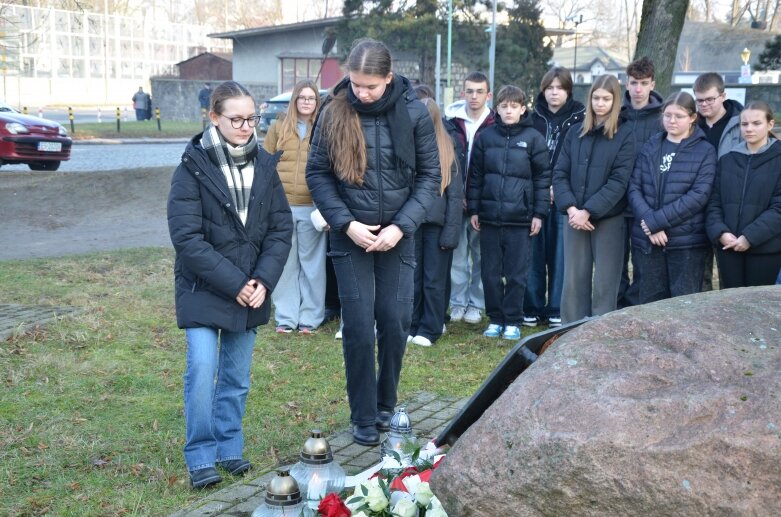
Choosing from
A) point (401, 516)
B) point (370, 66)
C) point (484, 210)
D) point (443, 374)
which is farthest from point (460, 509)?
point (484, 210)

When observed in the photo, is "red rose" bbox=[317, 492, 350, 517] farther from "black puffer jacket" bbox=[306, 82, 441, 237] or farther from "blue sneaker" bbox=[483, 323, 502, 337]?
"blue sneaker" bbox=[483, 323, 502, 337]

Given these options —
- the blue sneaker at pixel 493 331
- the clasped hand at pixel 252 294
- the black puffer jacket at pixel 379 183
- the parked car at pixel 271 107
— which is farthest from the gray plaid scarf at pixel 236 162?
the parked car at pixel 271 107

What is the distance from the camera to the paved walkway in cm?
431

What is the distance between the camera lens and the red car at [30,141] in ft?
61.3

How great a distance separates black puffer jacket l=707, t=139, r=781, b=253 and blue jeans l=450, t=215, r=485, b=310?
2237 millimetres

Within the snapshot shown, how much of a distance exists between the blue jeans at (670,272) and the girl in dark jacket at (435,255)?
1.47 meters

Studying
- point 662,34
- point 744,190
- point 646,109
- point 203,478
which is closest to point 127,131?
point 662,34

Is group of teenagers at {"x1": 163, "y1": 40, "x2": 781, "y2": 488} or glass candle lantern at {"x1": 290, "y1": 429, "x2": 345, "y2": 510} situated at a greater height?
group of teenagers at {"x1": 163, "y1": 40, "x2": 781, "y2": 488}

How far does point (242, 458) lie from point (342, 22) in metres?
38.9

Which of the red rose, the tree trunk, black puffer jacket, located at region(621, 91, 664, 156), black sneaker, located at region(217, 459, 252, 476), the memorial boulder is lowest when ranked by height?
black sneaker, located at region(217, 459, 252, 476)

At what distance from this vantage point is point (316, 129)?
208 inches

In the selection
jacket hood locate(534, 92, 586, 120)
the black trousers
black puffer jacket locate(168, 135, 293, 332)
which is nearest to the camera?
black puffer jacket locate(168, 135, 293, 332)

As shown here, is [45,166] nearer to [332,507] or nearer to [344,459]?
[344,459]

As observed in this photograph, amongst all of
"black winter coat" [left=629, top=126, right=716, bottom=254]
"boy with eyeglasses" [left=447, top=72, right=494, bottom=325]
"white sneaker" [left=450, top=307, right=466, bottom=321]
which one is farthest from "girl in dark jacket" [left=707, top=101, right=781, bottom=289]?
"white sneaker" [left=450, top=307, right=466, bottom=321]
